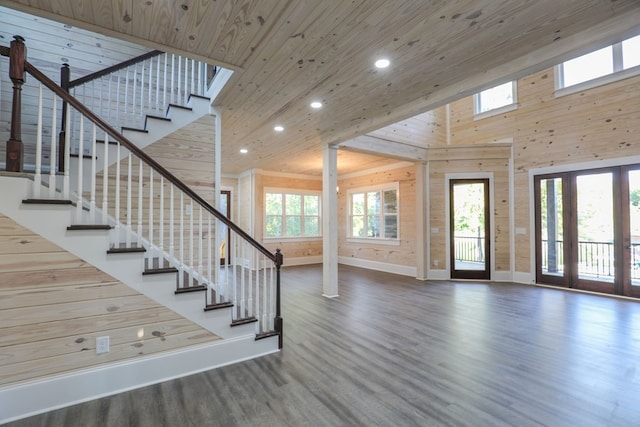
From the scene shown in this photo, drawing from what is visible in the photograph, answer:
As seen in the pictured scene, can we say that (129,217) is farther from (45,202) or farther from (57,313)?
(57,313)

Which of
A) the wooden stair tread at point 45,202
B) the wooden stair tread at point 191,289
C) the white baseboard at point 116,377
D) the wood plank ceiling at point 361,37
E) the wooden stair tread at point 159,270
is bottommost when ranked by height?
the white baseboard at point 116,377

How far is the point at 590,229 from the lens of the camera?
17.7ft

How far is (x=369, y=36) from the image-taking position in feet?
7.68

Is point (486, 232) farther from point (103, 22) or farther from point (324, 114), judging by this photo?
point (103, 22)

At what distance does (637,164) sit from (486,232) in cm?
259

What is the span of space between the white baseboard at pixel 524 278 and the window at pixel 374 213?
104 inches

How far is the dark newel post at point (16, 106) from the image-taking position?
2.03 m

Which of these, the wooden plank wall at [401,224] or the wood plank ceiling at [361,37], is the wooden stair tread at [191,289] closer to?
the wood plank ceiling at [361,37]

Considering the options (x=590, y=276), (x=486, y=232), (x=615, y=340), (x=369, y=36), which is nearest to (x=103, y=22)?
(x=369, y=36)

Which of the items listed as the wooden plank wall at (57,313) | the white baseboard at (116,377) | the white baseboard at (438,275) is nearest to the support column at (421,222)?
the white baseboard at (438,275)

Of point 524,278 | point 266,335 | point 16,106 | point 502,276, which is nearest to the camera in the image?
point 16,106

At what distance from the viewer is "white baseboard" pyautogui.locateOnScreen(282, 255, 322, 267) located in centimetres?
862

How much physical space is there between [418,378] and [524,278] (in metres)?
5.05

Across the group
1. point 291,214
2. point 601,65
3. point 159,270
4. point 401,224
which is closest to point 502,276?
point 401,224
